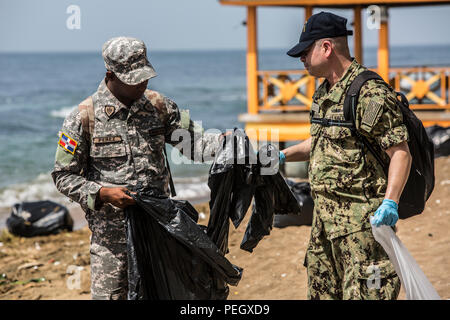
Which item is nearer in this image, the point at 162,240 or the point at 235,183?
the point at 162,240

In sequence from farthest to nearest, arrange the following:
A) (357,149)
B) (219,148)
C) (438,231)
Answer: (438,231)
(219,148)
(357,149)

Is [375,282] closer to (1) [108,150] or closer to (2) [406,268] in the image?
(2) [406,268]

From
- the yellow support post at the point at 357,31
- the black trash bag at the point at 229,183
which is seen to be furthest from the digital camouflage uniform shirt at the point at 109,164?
the yellow support post at the point at 357,31

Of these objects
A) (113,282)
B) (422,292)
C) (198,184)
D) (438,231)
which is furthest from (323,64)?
(198,184)

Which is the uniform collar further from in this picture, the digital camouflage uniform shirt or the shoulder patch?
the digital camouflage uniform shirt

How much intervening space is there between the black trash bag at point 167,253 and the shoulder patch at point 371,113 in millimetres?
941

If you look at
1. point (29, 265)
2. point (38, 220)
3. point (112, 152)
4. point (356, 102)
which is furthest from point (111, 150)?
point (38, 220)

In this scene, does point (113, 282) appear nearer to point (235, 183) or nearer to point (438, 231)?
point (235, 183)

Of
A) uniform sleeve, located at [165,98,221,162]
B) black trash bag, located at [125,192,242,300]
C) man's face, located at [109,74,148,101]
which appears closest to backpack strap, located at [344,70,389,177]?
uniform sleeve, located at [165,98,221,162]

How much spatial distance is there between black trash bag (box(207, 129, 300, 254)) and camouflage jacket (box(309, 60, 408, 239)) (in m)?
0.34

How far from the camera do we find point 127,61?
309 centimetres

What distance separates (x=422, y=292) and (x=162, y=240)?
1229 millimetres

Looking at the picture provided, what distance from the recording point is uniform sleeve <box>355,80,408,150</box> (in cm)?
285
